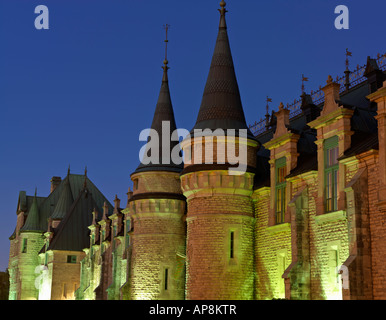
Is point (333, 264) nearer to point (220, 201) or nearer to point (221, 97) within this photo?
point (220, 201)

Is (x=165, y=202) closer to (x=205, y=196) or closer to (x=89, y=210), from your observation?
(x=205, y=196)

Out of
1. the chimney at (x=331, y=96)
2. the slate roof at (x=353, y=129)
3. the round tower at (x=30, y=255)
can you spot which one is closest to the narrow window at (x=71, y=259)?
the round tower at (x=30, y=255)

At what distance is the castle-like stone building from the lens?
66.7 ft

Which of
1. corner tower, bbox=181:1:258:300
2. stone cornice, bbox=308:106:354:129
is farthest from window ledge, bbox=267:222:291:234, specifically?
stone cornice, bbox=308:106:354:129

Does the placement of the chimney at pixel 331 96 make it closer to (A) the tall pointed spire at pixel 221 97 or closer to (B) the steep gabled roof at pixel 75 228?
(A) the tall pointed spire at pixel 221 97

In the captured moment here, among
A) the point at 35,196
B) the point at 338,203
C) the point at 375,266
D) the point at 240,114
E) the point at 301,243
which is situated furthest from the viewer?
the point at 35,196

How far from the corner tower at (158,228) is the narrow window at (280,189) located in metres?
8.64

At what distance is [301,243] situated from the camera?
23.5 metres

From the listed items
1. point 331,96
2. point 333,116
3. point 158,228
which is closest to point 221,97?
point 331,96

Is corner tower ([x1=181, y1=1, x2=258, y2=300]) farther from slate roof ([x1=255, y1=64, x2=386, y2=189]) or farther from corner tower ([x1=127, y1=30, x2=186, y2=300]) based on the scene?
corner tower ([x1=127, y1=30, x2=186, y2=300])

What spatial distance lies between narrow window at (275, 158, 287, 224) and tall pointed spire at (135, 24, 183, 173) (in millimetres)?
9544
